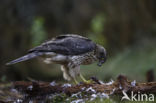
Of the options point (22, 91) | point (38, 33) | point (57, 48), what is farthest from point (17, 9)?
point (22, 91)

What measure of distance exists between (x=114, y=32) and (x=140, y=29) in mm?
1152

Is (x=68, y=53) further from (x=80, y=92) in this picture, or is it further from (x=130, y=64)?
(x=130, y=64)

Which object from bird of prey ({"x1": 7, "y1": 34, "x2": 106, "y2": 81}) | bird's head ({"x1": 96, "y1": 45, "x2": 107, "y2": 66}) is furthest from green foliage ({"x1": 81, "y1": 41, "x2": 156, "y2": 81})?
bird of prey ({"x1": 7, "y1": 34, "x2": 106, "y2": 81})

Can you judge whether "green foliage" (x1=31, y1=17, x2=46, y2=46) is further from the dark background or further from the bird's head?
the bird's head

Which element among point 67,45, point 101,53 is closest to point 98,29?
point 101,53

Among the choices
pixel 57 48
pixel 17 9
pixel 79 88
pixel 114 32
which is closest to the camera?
pixel 79 88

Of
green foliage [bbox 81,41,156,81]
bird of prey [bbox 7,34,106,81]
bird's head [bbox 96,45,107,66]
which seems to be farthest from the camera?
green foliage [bbox 81,41,156,81]

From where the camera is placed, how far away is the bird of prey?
5.31 meters

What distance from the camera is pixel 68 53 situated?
538cm

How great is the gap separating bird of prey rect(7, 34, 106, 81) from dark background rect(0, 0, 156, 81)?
384 cm

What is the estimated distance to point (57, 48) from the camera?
17.6 feet

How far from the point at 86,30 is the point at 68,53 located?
8.56m

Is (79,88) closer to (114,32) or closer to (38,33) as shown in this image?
(38,33)

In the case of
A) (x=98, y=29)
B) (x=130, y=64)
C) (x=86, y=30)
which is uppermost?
(x=86, y=30)
